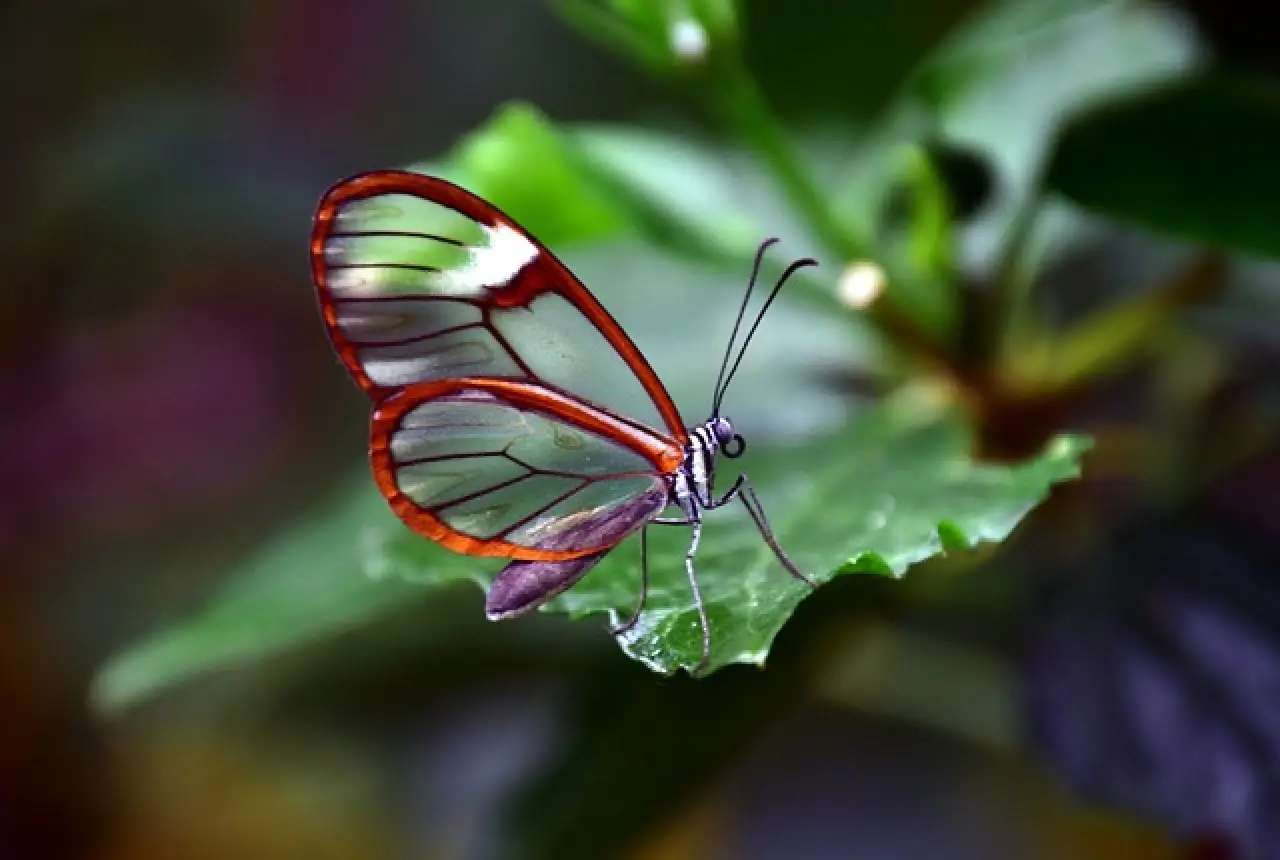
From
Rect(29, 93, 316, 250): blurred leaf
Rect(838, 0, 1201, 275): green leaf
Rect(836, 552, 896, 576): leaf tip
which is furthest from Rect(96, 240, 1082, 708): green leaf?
Rect(29, 93, 316, 250): blurred leaf

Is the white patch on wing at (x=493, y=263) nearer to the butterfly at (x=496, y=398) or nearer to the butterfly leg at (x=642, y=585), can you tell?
the butterfly at (x=496, y=398)

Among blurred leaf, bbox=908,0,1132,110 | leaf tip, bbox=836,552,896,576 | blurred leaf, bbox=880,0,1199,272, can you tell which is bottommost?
blurred leaf, bbox=880,0,1199,272

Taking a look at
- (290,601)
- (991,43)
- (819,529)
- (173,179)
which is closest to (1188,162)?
(991,43)

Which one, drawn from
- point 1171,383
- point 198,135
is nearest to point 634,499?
point 1171,383

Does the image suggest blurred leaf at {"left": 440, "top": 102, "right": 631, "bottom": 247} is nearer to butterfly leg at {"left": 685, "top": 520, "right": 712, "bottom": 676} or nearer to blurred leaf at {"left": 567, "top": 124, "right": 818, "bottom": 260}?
blurred leaf at {"left": 567, "top": 124, "right": 818, "bottom": 260}

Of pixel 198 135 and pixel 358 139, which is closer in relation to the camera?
pixel 198 135

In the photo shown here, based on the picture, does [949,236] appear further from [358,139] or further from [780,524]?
[358,139]

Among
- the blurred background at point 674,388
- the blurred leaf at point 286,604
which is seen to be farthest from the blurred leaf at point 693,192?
the blurred leaf at point 286,604
